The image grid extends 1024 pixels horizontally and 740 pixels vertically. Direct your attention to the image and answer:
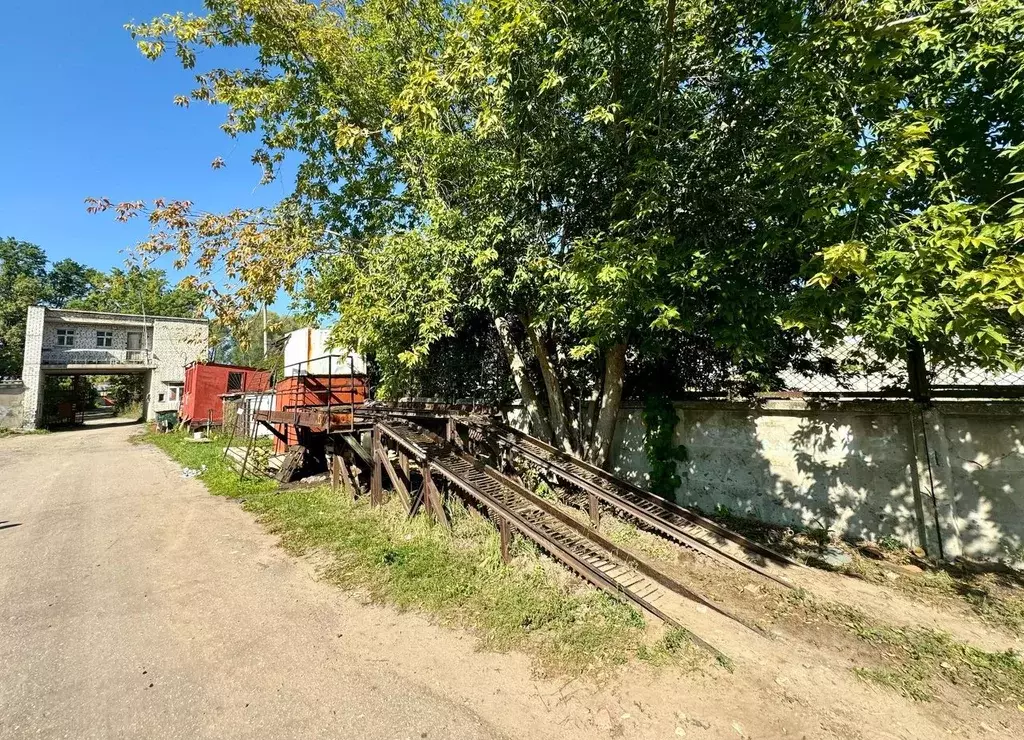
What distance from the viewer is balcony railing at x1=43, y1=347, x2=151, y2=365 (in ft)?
85.5

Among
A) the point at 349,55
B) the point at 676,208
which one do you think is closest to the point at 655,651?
the point at 676,208

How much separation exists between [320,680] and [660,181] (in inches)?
Result: 195

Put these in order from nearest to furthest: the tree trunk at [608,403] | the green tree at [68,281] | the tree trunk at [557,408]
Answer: the tree trunk at [608,403] → the tree trunk at [557,408] → the green tree at [68,281]

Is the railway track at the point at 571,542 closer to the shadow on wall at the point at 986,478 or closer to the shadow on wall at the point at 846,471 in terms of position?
the shadow on wall at the point at 846,471

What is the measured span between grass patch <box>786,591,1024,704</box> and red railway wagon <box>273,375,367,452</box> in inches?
291

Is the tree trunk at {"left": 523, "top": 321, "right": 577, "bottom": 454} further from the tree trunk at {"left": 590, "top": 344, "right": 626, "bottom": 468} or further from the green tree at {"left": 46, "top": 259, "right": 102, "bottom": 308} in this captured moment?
the green tree at {"left": 46, "top": 259, "right": 102, "bottom": 308}

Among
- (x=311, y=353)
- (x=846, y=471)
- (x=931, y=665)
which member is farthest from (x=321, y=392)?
(x=931, y=665)

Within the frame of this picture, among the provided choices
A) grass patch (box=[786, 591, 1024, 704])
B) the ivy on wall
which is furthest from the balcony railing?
grass patch (box=[786, 591, 1024, 704])

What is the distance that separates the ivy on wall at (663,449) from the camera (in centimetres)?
667

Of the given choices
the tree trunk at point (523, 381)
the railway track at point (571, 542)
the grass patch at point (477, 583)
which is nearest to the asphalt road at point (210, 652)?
the grass patch at point (477, 583)

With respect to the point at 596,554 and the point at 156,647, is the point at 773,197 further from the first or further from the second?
the point at 156,647

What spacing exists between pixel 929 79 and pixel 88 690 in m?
7.86

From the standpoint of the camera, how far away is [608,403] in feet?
22.9

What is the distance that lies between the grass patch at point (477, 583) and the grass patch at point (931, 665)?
1263 millimetres
